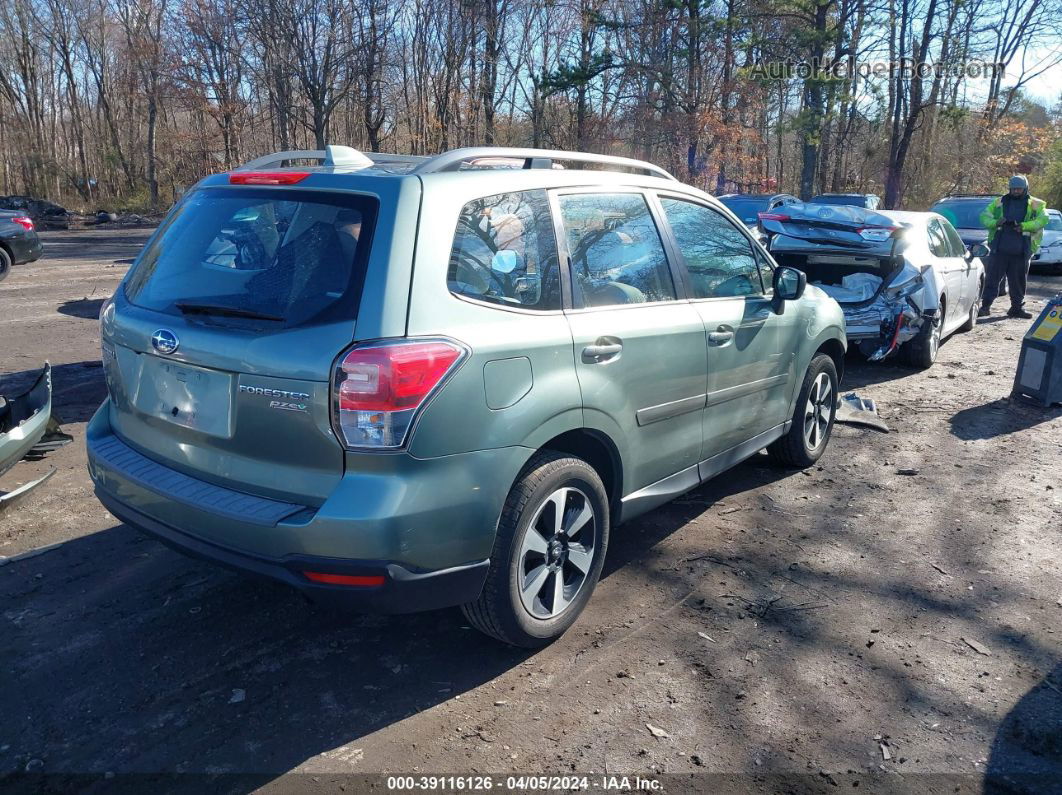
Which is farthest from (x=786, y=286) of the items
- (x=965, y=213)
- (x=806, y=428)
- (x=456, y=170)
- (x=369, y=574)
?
(x=965, y=213)

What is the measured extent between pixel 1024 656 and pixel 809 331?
7.38 feet

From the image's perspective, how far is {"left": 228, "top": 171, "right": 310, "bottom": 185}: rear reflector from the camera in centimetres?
307

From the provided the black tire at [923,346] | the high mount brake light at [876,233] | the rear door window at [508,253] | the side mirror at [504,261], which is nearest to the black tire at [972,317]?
the black tire at [923,346]

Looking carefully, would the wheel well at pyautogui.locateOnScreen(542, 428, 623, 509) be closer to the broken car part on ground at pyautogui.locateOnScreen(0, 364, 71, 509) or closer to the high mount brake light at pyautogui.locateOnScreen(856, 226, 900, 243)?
the broken car part on ground at pyautogui.locateOnScreen(0, 364, 71, 509)

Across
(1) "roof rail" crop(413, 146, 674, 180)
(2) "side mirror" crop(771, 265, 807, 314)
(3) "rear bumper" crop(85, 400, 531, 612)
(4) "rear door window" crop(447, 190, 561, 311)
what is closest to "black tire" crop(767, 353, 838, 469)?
(2) "side mirror" crop(771, 265, 807, 314)

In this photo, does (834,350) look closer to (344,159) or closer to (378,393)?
(344,159)

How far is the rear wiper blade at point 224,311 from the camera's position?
2.79 m

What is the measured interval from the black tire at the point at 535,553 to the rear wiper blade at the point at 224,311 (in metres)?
1.04

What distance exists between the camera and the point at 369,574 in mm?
2643

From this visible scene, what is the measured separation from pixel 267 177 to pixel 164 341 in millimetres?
740

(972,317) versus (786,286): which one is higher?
(786,286)

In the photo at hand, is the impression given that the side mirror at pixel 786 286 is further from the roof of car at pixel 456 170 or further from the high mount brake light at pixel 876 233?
the high mount brake light at pixel 876 233

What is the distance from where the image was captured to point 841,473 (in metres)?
5.53

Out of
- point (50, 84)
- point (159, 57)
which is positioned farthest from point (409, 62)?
point (50, 84)
